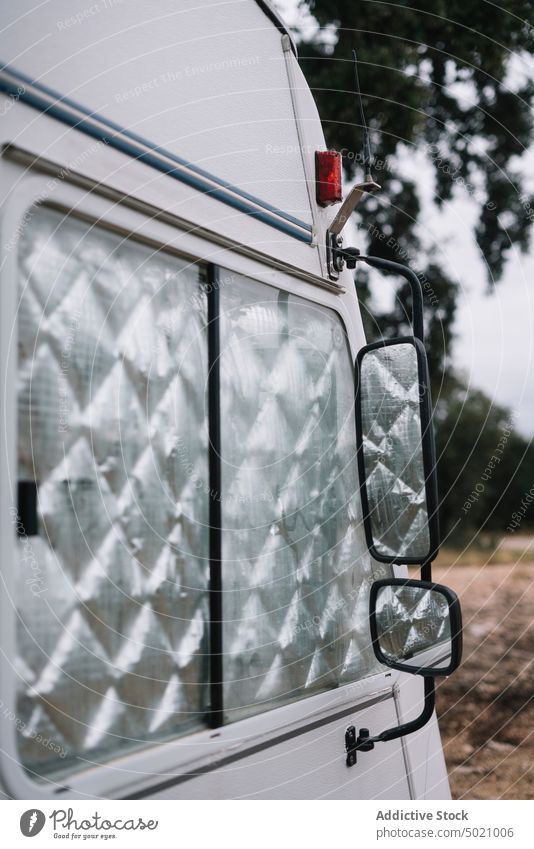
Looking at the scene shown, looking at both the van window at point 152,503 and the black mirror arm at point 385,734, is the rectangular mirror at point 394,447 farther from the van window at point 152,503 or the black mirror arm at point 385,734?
the black mirror arm at point 385,734

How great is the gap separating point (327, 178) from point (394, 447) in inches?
28.4

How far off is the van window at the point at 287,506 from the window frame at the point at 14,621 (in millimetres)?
44

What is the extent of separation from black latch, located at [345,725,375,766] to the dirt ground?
11.9 ft

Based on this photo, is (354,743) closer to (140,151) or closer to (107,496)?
(107,496)

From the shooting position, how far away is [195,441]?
1498mm

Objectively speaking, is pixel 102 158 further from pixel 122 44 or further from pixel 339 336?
pixel 339 336

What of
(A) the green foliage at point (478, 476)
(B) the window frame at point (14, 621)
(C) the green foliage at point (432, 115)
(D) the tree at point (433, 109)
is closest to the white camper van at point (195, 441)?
(B) the window frame at point (14, 621)

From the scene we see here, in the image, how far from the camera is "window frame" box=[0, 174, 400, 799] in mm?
1106

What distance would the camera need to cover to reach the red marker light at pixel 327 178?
2064mm

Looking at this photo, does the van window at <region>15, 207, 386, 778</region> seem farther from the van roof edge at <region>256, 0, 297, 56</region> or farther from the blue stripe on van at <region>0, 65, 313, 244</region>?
the van roof edge at <region>256, 0, 297, 56</region>

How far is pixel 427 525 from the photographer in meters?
1.78

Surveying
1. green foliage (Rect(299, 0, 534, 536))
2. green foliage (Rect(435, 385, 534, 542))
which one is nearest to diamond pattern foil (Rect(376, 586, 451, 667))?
green foliage (Rect(299, 0, 534, 536))

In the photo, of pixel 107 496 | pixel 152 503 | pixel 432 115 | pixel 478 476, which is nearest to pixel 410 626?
pixel 152 503

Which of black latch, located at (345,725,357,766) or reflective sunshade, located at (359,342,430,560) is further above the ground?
reflective sunshade, located at (359,342,430,560)
